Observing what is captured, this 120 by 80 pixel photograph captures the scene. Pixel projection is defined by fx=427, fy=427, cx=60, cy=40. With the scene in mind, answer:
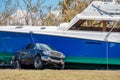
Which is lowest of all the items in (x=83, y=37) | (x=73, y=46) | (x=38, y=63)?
(x=38, y=63)

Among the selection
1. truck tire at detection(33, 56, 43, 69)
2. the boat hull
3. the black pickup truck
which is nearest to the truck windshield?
the black pickup truck

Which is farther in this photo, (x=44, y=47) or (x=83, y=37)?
(x=83, y=37)

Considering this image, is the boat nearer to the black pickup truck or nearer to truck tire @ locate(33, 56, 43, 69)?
the black pickup truck

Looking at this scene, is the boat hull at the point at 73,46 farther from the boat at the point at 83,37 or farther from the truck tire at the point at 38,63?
the truck tire at the point at 38,63

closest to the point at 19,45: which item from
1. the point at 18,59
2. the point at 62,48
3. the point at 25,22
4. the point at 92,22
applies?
the point at 18,59

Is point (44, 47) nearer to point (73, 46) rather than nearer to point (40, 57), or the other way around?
point (40, 57)

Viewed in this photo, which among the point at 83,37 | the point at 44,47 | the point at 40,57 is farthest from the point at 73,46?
the point at 40,57

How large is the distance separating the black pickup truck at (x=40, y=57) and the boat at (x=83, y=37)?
66cm

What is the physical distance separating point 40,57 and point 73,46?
6.70 feet

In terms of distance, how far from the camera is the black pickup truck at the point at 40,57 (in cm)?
2225

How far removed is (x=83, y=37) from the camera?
2312 cm

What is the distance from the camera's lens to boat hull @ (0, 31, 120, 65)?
2253cm

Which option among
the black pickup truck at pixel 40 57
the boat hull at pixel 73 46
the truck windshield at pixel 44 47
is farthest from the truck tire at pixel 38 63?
the boat hull at pixel 73 46

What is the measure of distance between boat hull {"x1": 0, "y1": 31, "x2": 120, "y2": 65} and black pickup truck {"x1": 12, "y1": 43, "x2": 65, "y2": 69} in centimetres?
54
